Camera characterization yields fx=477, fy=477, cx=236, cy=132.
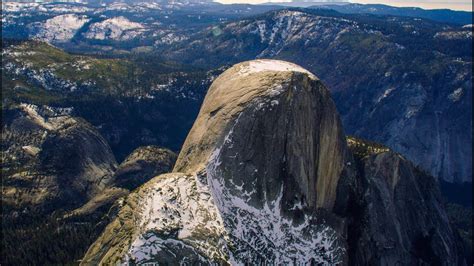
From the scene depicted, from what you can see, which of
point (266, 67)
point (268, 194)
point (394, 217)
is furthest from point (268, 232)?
point (266, 67)

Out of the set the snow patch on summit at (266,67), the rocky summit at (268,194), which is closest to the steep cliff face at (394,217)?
the rocky summit at (268,194)

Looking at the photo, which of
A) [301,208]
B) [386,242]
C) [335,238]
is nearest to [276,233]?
[301,208]

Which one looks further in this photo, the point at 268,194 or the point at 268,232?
the point at 268,194

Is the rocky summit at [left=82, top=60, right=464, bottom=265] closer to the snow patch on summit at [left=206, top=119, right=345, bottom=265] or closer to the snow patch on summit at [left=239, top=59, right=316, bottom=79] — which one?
the snow patch on summit at [left=206, top=119, right=345, bottom=265]

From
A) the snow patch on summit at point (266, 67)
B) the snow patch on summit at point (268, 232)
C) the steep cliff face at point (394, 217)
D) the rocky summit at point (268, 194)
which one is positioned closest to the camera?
the rocky summit at point (268, 194)

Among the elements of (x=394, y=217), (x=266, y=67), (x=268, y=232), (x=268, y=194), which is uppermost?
(x=266, y=67)

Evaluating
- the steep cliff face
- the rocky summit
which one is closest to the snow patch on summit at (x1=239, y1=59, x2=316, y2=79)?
the rocky summit

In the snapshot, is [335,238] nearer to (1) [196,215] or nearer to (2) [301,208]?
(2) [301,208]

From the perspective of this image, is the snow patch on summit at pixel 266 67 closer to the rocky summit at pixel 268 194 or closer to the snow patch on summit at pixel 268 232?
the rocky summit at pixel 268 194

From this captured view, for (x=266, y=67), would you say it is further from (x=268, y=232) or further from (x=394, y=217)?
(x=394, y=217)
